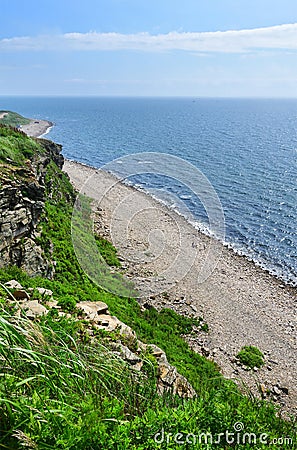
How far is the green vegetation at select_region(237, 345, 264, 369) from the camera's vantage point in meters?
18.1

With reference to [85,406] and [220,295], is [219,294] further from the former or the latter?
[85,406]

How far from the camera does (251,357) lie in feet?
60.5

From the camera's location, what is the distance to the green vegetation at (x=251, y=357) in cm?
1809

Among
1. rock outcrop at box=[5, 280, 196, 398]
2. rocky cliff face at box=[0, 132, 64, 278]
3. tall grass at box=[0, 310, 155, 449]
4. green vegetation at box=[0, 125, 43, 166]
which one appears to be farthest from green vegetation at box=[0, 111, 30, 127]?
tall grass at box=[0, 310, 155, 449]

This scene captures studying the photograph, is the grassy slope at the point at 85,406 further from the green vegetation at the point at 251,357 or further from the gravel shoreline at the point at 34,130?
the gravel shoreline at the point at 34,130

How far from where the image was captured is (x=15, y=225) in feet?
45.3

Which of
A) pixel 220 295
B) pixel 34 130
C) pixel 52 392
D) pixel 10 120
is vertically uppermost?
pixel 10 120

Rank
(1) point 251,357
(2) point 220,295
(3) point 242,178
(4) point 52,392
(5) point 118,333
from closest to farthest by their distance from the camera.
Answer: (4) point 52,392
(5) point 118,333
(1) point 251,357
(2) point 220,295
(3) point 242,178

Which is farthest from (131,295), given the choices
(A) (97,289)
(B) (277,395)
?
(B) (277,395)

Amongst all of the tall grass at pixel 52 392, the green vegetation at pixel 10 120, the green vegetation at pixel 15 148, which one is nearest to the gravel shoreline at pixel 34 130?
the green vegetation at pixel 10 120

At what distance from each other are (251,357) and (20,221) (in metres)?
13.5

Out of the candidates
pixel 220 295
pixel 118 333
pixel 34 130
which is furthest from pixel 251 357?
pixel 34 130

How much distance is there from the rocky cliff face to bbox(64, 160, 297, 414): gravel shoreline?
4.08 meters

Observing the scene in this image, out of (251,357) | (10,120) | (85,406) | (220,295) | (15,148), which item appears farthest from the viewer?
(10,120)
